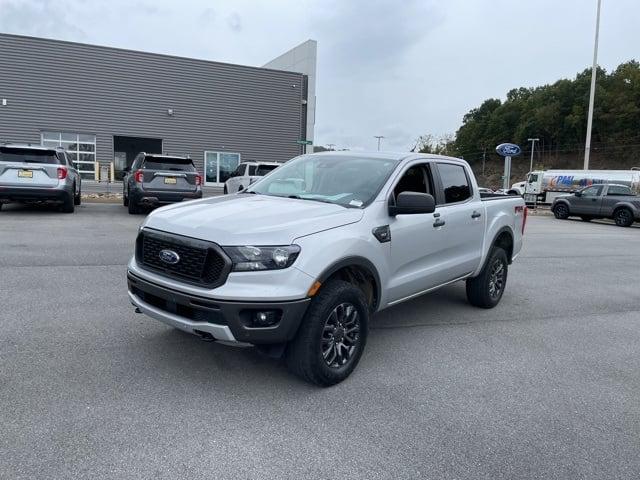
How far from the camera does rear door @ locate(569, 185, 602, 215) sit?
75.7 feet

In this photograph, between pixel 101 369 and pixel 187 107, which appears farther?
pixel 187 107

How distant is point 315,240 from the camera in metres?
3.64

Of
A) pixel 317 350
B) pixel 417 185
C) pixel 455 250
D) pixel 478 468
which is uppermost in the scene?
pixel 417 185

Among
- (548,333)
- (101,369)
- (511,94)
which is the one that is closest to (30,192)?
(101,369)

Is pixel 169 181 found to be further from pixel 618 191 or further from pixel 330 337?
pixel 618 191

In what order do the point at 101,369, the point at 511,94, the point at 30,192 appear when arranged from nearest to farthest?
the point at 101,369 < the point at 30,192 < the point at 511,94

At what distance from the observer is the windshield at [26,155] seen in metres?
12.5

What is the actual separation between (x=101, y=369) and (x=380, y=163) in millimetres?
2944

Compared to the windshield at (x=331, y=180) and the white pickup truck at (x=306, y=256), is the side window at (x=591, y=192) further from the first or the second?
the windshield at (x=331, y=180)

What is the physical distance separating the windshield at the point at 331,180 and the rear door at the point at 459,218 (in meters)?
0.84

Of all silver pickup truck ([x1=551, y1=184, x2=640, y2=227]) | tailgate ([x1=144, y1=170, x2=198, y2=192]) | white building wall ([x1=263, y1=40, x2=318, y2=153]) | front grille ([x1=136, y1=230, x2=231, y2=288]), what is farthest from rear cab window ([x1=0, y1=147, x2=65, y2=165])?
white building wall ([x1=263, y1=40, x2=318, y2=153])

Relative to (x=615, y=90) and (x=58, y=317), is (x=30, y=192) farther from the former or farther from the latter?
(x=615, y=90)

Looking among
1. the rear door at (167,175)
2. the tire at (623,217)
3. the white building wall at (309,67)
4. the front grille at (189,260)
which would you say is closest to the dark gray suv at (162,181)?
the rear door at (167,175)

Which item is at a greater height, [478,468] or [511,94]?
[511,94]
